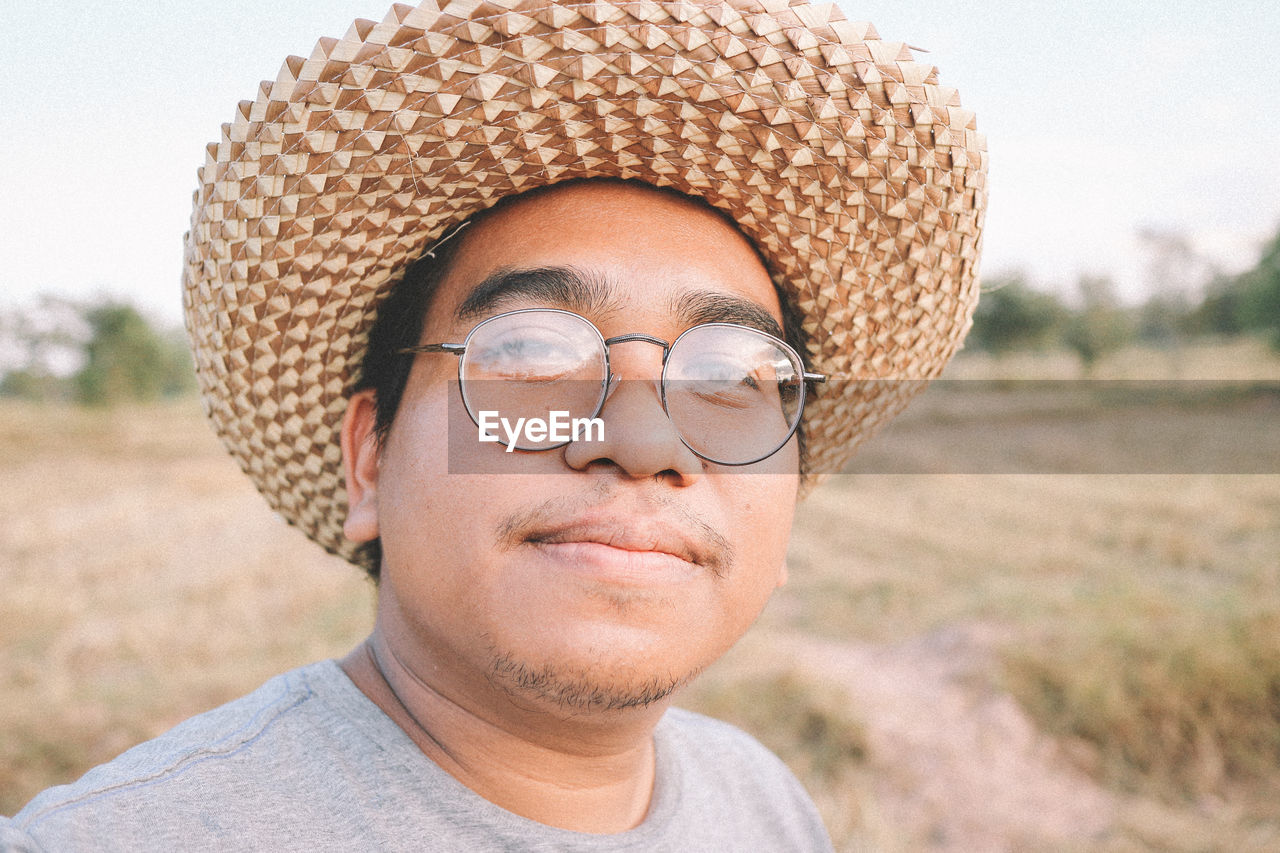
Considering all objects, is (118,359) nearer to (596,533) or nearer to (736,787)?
(736,787)

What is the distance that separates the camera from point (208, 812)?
1.31 m

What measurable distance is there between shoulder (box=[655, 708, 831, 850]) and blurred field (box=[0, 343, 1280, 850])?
228 centimetres

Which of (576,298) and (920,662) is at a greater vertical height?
(576,298)

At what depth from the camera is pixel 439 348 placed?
1661 mm

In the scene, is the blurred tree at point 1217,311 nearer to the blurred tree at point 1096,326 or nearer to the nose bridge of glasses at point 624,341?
the blurred tree at point 1096,326

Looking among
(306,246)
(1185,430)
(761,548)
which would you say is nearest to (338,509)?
(306,246)

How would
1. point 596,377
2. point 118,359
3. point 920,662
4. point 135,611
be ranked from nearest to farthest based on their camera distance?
1. point 596,377
2. point 920,662
3. point 135,611
4. point 118,359

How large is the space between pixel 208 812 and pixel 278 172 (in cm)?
119

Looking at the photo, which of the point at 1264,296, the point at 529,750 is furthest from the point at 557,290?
the point at 1264,296

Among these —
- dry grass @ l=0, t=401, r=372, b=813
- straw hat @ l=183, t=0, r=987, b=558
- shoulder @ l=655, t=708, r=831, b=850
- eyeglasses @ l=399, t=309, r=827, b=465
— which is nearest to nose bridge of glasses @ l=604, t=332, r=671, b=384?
eyeglasses @ l=399, t=309, r=827, b=465

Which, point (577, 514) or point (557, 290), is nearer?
point (577, 514)

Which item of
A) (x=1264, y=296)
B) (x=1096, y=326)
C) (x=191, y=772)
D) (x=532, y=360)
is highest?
(x=532, y=360)

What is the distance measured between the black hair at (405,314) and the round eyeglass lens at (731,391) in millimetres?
332

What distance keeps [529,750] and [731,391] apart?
847mm
